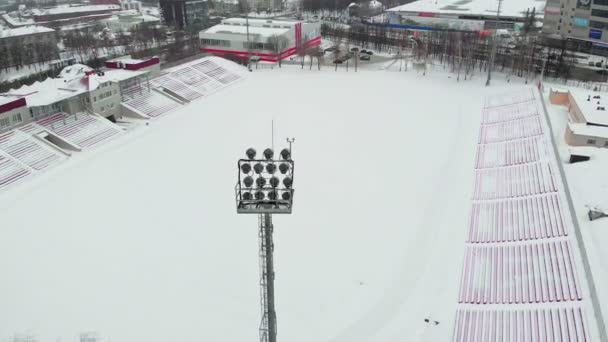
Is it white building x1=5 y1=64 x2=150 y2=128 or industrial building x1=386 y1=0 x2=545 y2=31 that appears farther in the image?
industrial building x1=386 y1=0 x2=545 y2=31

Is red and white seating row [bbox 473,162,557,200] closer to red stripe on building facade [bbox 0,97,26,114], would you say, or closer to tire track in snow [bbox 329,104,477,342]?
tire track in snow [bbox 329,104,477,342]

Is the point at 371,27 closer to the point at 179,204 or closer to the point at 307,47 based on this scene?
the point at 307,47

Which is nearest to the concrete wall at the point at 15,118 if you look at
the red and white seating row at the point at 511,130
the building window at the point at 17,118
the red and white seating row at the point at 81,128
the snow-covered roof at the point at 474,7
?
the building window at the point at 17,118

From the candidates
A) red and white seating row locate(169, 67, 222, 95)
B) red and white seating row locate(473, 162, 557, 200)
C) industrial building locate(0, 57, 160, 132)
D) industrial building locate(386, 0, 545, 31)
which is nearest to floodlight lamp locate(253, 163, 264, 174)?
red and white seating row locate(473, 162, 557, 200)

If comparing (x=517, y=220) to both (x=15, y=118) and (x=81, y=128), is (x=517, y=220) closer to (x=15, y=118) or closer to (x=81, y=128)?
(x=81, y=128)

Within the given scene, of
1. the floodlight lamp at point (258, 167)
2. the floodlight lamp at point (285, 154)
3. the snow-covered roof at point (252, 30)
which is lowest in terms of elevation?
the floodlight lamp at point (258, 167)

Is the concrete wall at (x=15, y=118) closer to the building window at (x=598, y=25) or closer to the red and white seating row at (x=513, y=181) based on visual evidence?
the red and white seating row at (x=513, y=181)
